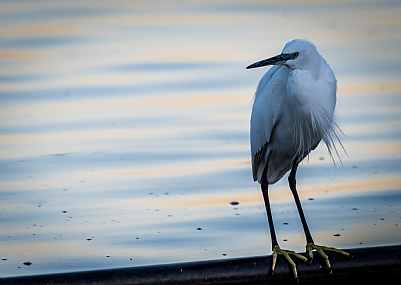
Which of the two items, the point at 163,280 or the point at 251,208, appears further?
the point at 251,208

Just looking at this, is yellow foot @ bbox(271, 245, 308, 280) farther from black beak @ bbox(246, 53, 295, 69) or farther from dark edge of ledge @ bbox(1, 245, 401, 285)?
black beak @ bbox(246, 53, 295, 69)

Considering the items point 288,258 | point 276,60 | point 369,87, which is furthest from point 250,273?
point 369,87

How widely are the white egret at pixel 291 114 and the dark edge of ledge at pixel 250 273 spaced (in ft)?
0.75

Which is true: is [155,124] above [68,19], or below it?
below

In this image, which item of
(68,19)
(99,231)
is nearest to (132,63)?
(68,19)

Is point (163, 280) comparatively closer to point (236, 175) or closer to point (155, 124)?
point (236, 175)

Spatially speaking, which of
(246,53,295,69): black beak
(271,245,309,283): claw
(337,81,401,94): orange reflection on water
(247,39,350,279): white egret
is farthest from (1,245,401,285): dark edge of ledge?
(337,81,401,94): orange reflection on water

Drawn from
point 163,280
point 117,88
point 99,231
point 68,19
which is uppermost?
point 68,19

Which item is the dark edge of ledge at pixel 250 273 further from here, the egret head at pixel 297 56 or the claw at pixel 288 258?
the egret head at pixel 297 56

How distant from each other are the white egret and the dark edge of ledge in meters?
0.23

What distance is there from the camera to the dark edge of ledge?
6.45ft

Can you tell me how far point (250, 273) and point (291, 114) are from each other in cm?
90

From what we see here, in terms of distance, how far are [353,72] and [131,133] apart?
6.24ft

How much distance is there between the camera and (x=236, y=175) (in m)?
4.49
